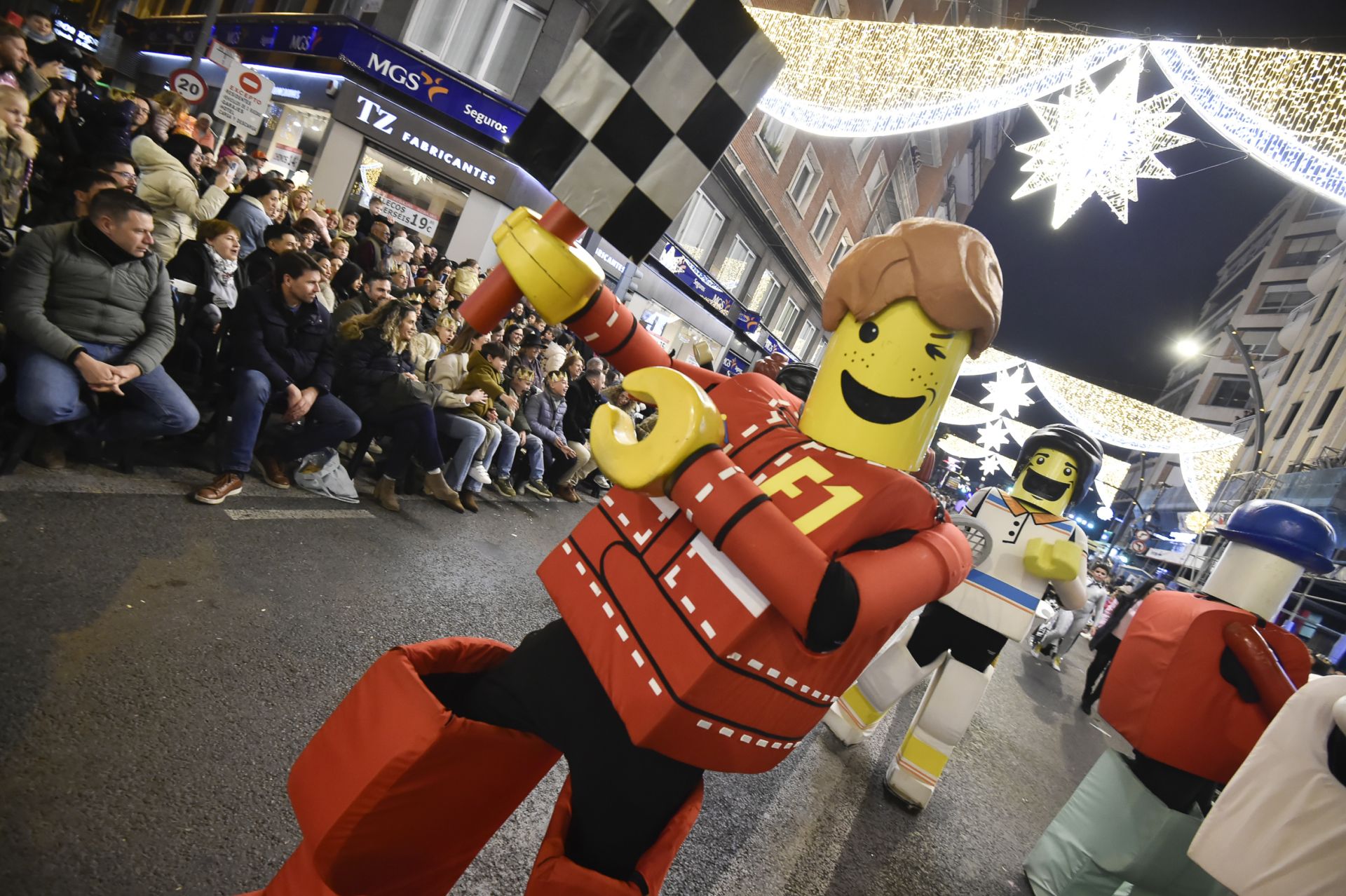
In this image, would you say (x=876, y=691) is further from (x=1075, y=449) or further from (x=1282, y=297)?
(x=1282, y=297)

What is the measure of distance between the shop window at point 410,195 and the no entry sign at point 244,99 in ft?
11.7

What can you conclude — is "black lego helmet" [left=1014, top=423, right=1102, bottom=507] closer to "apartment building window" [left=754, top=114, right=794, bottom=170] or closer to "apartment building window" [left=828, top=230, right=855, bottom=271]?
"apartment building window" [left=754, top=114, right=794, bottom=170]

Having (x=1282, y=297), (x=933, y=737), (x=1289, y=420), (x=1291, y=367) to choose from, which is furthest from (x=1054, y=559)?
(x=1282, y=297)

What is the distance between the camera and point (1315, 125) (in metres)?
3.49

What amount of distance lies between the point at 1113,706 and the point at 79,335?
5072 millimetres

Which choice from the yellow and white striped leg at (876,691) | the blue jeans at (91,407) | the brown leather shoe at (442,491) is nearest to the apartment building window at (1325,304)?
the yellow and white striped leg at (876,691)

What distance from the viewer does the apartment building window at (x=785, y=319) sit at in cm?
2245

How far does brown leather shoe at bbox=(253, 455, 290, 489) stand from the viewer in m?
4.11

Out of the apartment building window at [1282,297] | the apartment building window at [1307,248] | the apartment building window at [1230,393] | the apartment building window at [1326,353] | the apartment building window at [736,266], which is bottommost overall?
the apartment building window at [736,266]

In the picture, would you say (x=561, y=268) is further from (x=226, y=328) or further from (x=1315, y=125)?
(x=1315, y=125)

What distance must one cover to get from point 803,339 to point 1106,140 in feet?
69.9

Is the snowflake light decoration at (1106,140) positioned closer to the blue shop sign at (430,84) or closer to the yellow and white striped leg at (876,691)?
the yellow and white striped leg at (876,691)

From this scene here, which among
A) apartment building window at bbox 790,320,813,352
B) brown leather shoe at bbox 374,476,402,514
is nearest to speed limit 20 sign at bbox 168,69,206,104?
brown leather shoe at bbox 374,476,402,514

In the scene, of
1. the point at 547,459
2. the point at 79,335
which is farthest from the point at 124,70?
the point at 79,335
